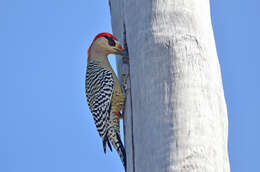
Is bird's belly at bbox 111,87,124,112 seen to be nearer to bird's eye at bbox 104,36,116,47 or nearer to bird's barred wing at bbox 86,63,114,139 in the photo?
bird's barred wing at bbox 86,63,114,139

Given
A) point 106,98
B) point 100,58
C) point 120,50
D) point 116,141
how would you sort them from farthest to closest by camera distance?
point 100,58, point 106,98, point 116,141, point 120,50

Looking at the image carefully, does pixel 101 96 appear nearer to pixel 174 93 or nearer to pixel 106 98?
pixel 106 98

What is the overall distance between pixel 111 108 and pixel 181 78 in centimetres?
200

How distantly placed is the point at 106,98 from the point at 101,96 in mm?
86

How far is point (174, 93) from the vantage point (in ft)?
7.73

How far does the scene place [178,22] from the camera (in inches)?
100

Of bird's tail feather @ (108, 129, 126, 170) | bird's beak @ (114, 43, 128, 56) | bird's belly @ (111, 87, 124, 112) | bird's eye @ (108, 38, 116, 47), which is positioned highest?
bird's eye @ (108, 38, 116, 47)

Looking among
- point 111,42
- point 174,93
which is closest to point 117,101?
point 111,42

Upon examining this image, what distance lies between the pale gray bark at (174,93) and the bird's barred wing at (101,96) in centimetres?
153

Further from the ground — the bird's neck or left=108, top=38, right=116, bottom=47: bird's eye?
left=108, top=38, right=116, bottom=47: bird's eye

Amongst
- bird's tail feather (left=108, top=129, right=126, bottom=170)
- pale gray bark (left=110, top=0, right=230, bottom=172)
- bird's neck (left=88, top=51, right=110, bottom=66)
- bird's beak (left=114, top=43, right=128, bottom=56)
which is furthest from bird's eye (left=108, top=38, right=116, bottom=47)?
pale gray bark (left=110, top=0, right=230, bottom=172)

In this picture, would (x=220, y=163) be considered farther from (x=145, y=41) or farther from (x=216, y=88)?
(x=145, y=41)

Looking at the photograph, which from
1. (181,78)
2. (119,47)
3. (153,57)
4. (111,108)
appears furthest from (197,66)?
(111,108)

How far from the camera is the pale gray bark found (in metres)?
2.21
